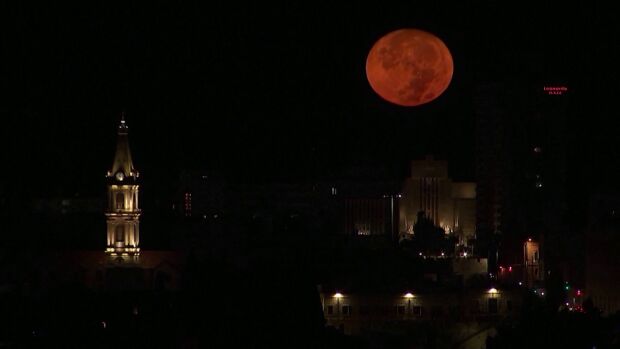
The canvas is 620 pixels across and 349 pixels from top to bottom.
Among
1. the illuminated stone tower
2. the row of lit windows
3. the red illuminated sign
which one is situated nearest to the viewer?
the row of lit windows

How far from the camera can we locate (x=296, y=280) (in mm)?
52312

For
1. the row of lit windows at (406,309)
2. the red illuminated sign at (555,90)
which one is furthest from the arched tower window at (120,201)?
the red illuminated sign at (555,90)

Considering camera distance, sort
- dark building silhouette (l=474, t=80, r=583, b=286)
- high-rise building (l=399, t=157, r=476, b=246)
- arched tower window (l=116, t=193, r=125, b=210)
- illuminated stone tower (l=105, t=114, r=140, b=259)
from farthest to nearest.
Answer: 1. high-rise building (l=399, t=157, r=476, b=246)
2. dark building silhouette (l=474, t=80, r=583, b=286)
3. arched tower window (l=116, t=193, r=125, b=210)
4. illuminated stone tower (l=105, t=114, r=140, b=259)

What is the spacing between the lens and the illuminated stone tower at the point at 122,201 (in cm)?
6191

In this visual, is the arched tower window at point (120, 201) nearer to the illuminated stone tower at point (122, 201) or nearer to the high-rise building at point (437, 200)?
the illuminated stone tower at point (122, 201)

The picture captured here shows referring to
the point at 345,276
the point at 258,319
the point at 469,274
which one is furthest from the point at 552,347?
the point at 469,274

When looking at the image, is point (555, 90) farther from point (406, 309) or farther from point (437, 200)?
point (406, 309)

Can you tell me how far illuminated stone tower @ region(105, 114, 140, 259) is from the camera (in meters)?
61.9

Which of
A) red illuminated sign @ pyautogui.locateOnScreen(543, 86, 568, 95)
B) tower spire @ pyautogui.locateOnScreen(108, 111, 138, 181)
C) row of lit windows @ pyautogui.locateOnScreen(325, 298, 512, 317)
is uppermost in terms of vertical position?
red illuminated sign @ pyautogui.locateOnScreen(543, 86, 568, 95)

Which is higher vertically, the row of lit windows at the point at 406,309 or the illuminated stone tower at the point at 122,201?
the illuminated stone tower at the point at 122,201

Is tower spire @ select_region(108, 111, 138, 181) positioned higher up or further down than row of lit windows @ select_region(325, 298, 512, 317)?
higher up

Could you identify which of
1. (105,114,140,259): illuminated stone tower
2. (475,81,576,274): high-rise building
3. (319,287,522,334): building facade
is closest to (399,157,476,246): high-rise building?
(475,81,576,274): high-rise building

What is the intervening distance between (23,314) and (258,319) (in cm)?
523

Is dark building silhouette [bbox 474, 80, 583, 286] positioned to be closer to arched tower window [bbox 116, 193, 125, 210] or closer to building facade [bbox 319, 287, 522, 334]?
arched tower window [bbox 116, 193, 125, 210]
